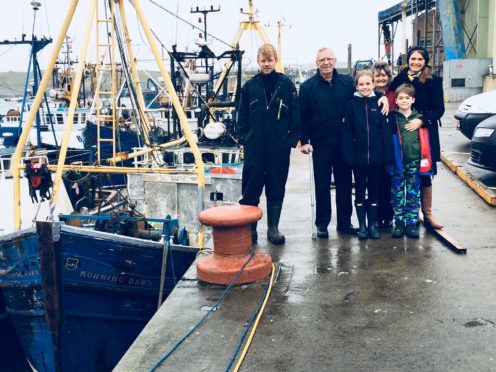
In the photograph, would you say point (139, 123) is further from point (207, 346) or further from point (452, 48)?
point (452, 48)

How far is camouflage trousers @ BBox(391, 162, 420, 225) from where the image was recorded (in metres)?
6.50

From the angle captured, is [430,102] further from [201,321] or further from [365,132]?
[201,321]

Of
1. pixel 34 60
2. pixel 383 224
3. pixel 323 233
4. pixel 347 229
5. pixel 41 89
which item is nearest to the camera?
pixel 323 233

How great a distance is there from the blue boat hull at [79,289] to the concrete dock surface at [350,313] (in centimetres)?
258

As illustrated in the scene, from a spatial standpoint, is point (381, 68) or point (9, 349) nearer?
point (381, 68)

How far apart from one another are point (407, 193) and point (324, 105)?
1313 mm

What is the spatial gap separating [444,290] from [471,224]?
237 cm

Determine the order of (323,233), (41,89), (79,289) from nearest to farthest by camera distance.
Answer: (323,233) < (41,89) < (79,289)

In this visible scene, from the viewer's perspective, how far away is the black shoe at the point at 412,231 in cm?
660

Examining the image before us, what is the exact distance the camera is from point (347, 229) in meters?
6.90

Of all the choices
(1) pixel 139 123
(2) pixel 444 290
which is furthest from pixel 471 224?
(1) pixel 139 123

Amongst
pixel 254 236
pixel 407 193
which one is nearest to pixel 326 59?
pixel 407 193

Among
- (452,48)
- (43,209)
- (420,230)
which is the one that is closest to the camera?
(420,230)

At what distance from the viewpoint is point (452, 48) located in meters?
26.3
